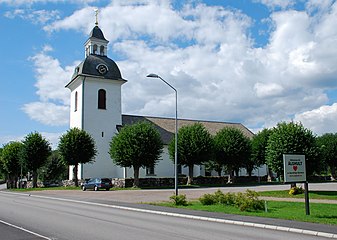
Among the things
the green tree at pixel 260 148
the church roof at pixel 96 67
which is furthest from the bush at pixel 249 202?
the green tree at pixel 260 148

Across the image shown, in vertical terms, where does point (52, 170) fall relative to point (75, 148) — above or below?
below

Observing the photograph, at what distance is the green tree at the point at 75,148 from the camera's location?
49125 mm

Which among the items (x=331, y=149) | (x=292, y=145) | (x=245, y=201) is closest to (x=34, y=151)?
(x=292, y=145)

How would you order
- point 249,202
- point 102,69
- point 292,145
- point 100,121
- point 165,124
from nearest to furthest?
1. point 249,202
2. point 292,145
3. point 100,121
4. point 102,69
5. point 165,124

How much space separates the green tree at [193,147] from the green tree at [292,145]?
57.3 ft

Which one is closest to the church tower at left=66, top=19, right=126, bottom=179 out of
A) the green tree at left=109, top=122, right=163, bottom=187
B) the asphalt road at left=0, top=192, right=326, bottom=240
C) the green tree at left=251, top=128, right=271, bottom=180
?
the green tree at left=109, top=122, right=163, bottom=187

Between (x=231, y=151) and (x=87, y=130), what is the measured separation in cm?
2123

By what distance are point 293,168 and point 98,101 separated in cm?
4201

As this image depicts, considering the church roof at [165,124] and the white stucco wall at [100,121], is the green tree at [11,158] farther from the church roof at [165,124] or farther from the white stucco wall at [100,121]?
the church roof at [165,124]

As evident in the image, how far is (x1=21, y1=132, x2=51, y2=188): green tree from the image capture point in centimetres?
5531

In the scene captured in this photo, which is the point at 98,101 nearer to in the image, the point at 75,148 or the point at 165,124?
the point at 75,148

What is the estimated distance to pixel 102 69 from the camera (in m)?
56.5

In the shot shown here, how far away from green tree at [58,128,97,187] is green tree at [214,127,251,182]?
1851cm

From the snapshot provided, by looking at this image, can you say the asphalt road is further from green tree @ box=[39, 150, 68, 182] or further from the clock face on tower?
green tree @ box=[39, 150, 68, 182]
